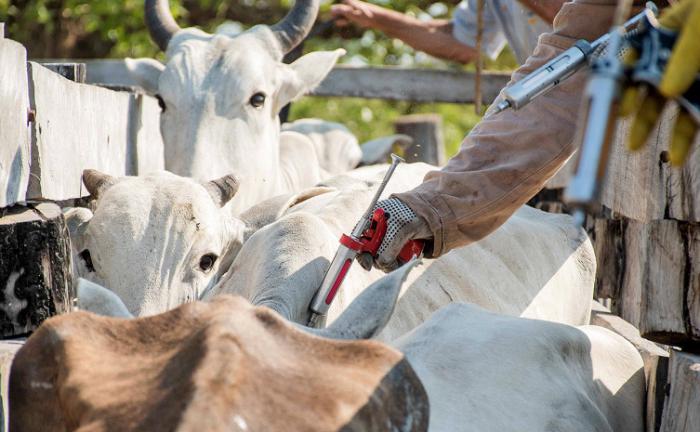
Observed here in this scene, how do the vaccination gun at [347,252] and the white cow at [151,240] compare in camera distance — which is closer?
the vaccination gun at [347,252]

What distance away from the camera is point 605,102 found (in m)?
1.52

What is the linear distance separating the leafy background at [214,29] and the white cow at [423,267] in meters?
6.16

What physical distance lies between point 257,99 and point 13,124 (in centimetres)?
295

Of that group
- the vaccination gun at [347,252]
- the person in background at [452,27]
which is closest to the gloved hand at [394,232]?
the vaccination gun at [347,252]

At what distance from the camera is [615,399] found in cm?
330

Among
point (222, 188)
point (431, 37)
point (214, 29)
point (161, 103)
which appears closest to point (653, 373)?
point (222, 188)

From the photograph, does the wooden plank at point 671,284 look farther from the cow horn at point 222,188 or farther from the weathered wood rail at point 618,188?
the cow horn at point 222,188

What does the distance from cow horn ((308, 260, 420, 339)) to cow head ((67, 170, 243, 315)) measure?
159 cm

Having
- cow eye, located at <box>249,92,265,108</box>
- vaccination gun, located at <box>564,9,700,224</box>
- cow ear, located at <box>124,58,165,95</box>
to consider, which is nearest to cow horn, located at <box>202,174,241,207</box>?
cow eye, located at <box>249,92,265,108</box>

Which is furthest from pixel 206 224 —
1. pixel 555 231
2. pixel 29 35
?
pixel 29 35

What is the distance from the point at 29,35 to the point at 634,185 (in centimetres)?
1030

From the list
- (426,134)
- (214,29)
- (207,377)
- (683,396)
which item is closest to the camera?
(207,377)

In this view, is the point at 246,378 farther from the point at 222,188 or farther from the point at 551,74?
the point at 222,188

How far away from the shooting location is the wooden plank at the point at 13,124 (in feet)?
9.81
